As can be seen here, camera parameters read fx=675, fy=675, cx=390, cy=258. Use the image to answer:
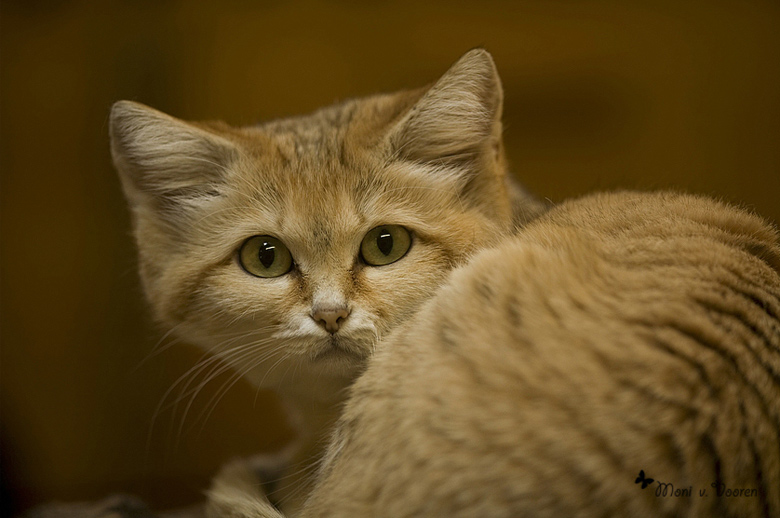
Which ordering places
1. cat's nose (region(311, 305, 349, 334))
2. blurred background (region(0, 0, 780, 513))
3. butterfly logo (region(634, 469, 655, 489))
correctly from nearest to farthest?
butterfly logo (region(634, 469, 655, 489)), cat's nose (region(311, 305, 349, 334)), blurred background (region(0, 0, 780, 513))

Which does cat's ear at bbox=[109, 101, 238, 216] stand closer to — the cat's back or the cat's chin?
the cat's chin

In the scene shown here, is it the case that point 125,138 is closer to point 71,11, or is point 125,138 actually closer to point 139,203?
point 139,203

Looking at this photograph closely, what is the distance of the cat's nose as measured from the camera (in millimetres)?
1227

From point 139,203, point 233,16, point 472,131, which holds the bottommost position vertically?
point 139,203

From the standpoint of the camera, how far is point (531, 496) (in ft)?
2.77

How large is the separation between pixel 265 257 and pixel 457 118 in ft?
1.63

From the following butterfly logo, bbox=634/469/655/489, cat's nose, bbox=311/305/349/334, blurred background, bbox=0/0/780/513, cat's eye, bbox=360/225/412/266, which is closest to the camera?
butterfly logo, bbox=634/469/655/489

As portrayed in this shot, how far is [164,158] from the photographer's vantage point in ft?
4.91

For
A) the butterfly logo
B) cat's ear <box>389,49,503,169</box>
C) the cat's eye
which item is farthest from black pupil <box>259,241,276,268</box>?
the butterfly logo

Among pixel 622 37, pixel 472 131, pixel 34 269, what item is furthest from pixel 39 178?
pixel 622 37

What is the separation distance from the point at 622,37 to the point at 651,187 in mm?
467

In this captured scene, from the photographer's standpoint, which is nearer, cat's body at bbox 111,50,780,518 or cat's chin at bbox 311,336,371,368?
cat's body at bbox 111,50,780,518

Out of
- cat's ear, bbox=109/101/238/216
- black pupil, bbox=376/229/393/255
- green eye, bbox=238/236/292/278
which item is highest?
black pupil, bbox=376/229/393/255

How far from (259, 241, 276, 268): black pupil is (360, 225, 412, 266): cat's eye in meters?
0.19
